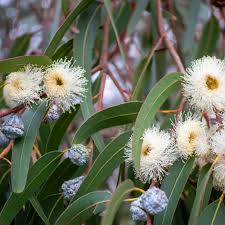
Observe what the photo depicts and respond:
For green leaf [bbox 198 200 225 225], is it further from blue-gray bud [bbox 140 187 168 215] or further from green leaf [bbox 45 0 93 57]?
green leaf [bbox 45 0 93 57]

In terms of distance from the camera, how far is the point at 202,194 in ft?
3.97

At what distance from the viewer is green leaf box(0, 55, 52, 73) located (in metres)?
1.31

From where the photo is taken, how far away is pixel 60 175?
4.91 ft

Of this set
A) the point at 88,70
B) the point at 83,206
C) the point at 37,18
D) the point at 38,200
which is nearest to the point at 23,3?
the point at 37,18

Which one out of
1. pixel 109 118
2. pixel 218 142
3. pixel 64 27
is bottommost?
pixel 218 142

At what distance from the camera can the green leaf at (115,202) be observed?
3.41ft

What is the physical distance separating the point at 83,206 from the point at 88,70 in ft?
1.53

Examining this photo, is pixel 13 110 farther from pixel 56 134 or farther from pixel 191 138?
pixel 191 138

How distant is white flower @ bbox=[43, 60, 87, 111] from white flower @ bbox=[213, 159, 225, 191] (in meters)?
0.38

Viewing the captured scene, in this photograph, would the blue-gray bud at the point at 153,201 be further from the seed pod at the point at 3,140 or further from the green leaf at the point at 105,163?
the seed pod at the point at 3,140

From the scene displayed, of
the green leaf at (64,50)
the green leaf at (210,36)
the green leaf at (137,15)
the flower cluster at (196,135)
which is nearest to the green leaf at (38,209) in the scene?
the flower cluster at (196,135)

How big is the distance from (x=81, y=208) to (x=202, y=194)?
263mm

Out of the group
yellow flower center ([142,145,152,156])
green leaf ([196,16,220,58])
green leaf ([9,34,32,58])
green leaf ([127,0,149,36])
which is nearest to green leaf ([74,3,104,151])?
yellow flower center ([142,145,152,156])

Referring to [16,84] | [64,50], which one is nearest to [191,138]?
[16,84]
